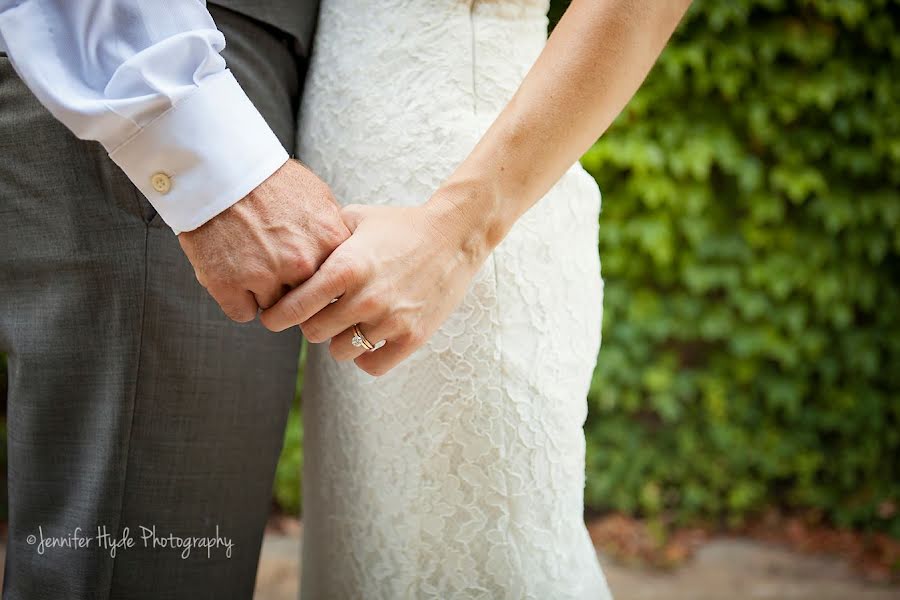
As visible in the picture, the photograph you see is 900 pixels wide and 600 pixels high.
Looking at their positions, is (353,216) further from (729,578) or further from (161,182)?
(729,578)

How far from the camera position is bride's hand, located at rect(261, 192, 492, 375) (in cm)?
102

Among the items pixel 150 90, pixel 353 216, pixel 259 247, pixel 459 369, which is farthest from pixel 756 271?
pixel 150 90

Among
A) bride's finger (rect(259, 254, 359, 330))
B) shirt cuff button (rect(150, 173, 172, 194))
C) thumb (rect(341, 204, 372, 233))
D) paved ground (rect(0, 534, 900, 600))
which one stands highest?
thumb (rect(341, 204, 372, 233))

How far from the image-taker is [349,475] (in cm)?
130

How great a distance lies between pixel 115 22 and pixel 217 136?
0.62 ft

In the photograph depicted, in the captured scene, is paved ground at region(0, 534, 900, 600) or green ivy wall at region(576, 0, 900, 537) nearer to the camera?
paved ground at region(0, 534, 900, 600)

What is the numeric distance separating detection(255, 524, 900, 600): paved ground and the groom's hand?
279 cm

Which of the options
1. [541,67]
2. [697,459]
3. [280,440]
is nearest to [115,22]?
[541,67]

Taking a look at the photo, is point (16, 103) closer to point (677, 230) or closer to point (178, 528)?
point (178, 528)

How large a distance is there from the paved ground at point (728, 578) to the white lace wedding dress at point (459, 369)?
248 cm

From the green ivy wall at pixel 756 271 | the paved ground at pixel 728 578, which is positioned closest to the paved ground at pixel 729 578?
the paved ground at pixel 728 578

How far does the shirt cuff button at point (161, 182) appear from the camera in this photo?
101cm

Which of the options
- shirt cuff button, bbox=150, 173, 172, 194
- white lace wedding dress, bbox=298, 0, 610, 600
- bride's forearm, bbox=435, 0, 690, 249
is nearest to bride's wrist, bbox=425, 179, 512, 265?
bride's forearm, bbox=435, 0, 690, 249

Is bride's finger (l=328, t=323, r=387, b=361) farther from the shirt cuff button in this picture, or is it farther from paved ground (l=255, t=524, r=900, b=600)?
paved ground (l=255, t=524, r=900, b=600)
